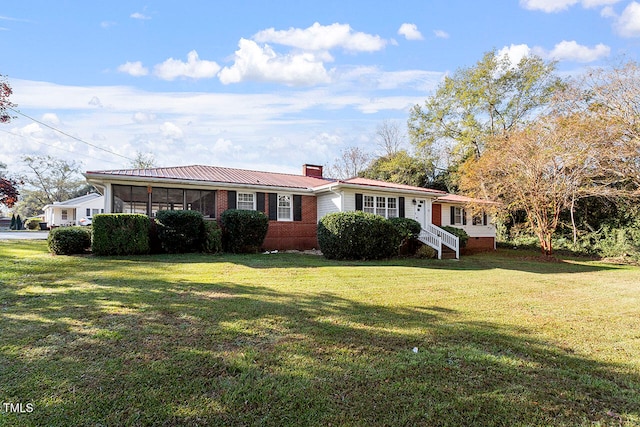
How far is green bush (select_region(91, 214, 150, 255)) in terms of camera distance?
1091cm

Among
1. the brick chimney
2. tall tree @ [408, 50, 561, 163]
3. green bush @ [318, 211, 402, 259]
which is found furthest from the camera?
tall tree @ [408, 50, 561, 163]

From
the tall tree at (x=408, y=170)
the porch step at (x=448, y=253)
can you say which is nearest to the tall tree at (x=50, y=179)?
the tall tree at (x=408, y=170)

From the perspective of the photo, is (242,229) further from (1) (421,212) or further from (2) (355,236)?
(1) (421,212)

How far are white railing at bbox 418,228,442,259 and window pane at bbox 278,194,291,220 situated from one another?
616 centimetres

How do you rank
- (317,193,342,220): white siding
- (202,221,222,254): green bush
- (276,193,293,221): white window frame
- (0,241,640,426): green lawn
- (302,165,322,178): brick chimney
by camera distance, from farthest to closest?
(302,165,322,178): brick chimney
(276,193,293,221): white window frame
(317,193,342,220): white siding
(202,221,222,254): green bush
(0,241,640,426): green lawn

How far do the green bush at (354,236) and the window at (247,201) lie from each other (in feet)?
12.0

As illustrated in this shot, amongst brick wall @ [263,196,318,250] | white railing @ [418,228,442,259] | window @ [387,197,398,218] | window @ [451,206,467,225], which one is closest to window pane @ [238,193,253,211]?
brick wall @ [263,196,318,250]

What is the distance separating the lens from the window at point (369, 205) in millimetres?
15734

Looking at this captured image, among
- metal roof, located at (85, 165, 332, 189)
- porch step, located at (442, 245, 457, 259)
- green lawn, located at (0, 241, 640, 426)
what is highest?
metal roof, located at (85, 165, 332, 189)

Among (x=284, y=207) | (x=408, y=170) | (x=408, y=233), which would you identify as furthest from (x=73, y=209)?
(x=408, y=233)

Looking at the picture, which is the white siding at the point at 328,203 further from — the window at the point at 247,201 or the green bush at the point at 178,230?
the green bush at the point at 178,230

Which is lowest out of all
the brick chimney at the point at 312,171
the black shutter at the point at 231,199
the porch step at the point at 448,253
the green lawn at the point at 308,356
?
the porch step at the point at 448,253

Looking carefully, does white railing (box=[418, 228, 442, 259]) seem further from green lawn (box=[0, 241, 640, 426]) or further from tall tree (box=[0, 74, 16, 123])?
tall tree (box=[0, 74, 16, 123])

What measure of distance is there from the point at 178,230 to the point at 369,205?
8330mm
